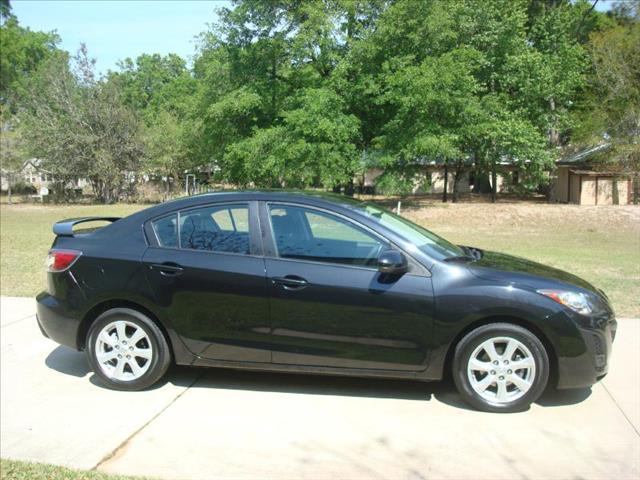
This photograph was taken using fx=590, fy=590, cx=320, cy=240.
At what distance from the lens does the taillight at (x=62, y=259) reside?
16.2 ft

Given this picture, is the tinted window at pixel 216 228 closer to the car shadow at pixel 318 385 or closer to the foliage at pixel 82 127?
the car shadow at pixel 318 385

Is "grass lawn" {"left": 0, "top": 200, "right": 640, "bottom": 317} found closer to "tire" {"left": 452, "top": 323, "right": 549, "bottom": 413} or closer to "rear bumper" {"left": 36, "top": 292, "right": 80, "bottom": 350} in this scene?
"tire" {"left": 452, "top": 323, "right": 549, "bottom": 413}

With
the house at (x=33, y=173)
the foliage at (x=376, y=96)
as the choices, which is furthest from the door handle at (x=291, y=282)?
the house at (x=33, y=173)

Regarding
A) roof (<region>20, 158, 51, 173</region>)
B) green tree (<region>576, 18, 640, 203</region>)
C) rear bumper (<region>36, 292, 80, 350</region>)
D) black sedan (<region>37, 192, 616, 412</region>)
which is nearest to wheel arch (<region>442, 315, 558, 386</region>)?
black sedan (<region>37, 192, 616, 412</region>)

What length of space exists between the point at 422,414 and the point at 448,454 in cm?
61

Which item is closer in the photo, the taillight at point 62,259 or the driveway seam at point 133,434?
the driveway seam at point 133,434

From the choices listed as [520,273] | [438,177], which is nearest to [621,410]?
[520,273]

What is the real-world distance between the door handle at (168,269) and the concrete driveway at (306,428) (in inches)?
39.2

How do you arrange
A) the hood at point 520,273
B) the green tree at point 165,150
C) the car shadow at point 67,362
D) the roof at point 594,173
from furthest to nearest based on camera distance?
1. the green tree at point 165,150
2. the roof at point 594,173
3. the car shadow at point 67,362
4. the hood at point 520,273

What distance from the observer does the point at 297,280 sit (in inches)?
178

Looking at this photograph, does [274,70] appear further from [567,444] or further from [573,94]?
[567,444]

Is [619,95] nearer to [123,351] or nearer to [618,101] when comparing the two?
[618,101]

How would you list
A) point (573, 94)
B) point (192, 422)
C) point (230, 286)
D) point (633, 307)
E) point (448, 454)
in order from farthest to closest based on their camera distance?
1. point (573, 94)
2. point (633, 307)
3. point (230, 286)
4. point (192, 422)
5. point (448, 454)

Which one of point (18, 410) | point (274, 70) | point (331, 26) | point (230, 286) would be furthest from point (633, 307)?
point (274, 70)
